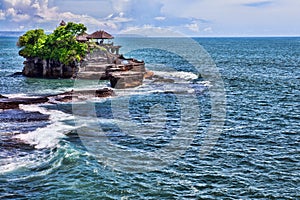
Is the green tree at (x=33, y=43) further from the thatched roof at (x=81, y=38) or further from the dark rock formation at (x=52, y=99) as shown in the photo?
the dark rock formation at (x=52, y=99)

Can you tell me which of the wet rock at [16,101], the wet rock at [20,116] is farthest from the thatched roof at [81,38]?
the wet rock at [20,116]

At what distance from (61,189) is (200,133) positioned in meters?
17.9

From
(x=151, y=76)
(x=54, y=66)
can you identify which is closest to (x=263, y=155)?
(x=151, y=76)

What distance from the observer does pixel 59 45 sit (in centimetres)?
7862

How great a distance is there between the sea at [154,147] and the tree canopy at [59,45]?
60.0 ft

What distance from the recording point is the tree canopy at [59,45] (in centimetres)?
7694

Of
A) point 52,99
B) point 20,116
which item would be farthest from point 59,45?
point 20,116

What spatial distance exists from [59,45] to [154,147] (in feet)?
166

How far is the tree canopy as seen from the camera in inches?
3029

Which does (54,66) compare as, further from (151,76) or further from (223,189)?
(223,189)

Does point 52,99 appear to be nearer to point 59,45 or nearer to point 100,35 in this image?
point 59,45

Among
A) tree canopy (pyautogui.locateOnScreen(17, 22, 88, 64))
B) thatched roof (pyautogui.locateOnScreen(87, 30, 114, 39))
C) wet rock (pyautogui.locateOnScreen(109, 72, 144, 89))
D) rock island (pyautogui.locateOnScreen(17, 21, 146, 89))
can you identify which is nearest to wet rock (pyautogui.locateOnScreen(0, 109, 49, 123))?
wet rock (pyautogui.locateOnScreen(109, 72, 144, 89))

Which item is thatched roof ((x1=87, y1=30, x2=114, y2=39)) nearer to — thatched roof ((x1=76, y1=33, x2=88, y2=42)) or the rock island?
the rock island

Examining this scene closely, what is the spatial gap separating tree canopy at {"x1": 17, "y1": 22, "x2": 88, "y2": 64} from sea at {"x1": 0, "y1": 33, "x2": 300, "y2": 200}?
720 inches
